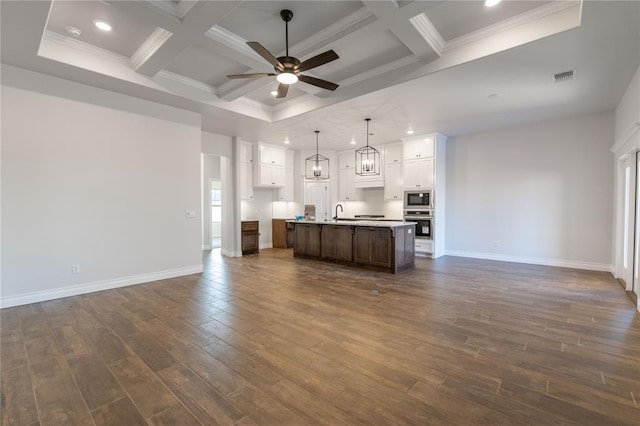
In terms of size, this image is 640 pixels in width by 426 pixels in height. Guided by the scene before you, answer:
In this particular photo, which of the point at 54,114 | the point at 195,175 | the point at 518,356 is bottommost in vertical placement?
the point at 518,356


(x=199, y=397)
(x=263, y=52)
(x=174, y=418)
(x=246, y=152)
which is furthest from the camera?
(x=246, y=152)

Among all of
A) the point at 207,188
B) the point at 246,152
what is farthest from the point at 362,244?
the point at 207,188

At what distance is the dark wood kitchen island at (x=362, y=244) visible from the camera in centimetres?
540

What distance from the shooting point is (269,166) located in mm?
8219

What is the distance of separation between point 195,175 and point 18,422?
14.2ft

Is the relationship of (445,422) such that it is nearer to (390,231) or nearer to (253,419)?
(253,419)

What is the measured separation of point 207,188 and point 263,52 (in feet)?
23.3

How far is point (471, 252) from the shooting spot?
23.4ft

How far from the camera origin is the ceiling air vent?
12.5 feet

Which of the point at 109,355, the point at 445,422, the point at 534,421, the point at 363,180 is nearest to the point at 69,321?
the point at 109,355

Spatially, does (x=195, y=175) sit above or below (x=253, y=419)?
above

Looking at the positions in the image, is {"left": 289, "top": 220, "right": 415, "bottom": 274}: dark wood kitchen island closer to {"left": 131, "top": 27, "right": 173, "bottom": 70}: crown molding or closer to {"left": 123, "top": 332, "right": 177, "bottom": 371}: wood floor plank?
{"left": 123, "top": 332, "right": 177, "bottom": 371}: wood floor plank

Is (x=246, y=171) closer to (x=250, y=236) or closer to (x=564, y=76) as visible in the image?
(x=250, y=236)

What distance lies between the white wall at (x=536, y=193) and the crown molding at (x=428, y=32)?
13.2 feet
